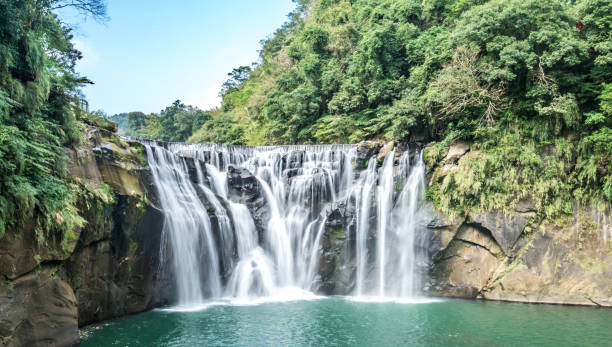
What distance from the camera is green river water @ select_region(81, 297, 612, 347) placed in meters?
10.0

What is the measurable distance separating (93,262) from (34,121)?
14.0 feet

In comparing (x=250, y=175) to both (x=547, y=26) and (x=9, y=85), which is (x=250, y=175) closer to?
(x=9, y=85)

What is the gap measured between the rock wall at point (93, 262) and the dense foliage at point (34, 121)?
524 mm

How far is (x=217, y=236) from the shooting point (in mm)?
15195

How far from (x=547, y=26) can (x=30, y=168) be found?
694 inches

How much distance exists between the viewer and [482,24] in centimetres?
1554

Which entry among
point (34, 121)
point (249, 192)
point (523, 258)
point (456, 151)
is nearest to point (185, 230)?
point (249, 192)

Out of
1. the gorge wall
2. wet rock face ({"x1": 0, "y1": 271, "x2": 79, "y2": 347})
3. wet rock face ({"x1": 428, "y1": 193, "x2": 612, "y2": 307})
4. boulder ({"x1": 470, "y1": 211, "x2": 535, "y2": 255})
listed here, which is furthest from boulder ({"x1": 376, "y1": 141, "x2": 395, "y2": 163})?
wet rock face ({"x1": 0, "y1": 271, "x2": 79, "y2": 347})

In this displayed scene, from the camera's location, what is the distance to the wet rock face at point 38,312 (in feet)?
24.7

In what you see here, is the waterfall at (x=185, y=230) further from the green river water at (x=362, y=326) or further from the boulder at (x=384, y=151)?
the boulder at (x=384, y=151)

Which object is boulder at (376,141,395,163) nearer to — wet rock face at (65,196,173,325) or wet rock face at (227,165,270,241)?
wet rock face at (227,165,270,241)

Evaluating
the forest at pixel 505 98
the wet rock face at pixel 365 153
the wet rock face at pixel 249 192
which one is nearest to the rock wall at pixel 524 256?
the forest at pixel 505 98

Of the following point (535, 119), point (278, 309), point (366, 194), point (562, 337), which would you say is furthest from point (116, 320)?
point (535, 119)

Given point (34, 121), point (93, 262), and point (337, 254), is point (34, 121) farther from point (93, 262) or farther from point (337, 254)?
point (337, 254)
